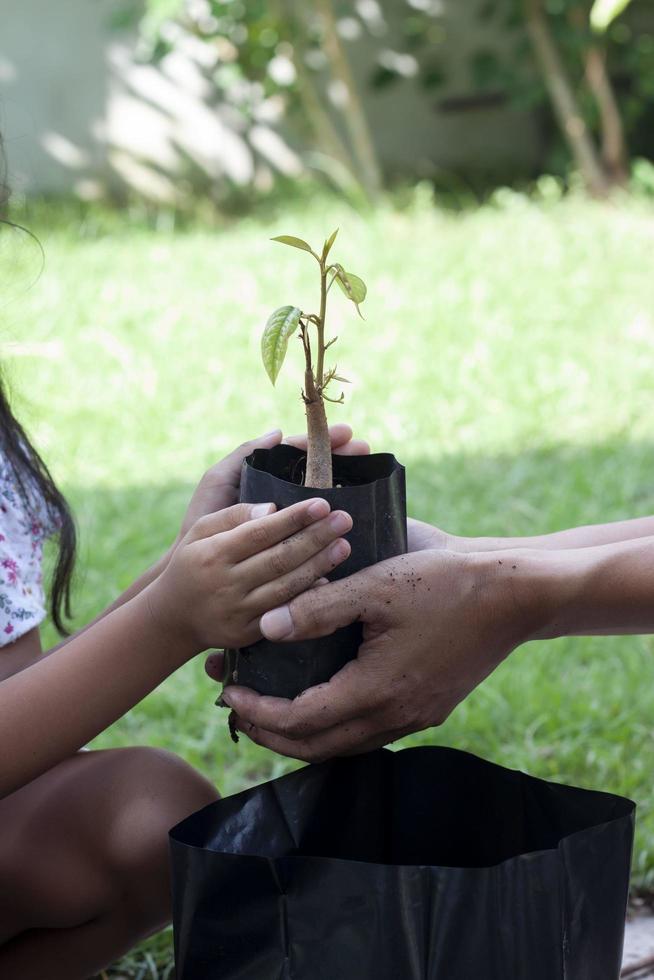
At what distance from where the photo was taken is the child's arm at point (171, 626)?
1269 millimetres

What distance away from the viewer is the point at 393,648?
1.38 m

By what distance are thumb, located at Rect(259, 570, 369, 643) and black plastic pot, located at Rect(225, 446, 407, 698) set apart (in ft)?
0.11

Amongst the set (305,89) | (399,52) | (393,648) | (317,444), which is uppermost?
(399,52)

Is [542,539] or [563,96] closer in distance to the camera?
[542,539]

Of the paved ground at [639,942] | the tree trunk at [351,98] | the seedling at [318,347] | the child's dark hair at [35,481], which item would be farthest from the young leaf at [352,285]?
the tree trunk at [351,98]

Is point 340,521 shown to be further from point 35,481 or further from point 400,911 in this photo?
point 35,481

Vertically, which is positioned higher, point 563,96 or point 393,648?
point 563,96

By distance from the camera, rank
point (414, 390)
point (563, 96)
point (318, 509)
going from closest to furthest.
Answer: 1. point (318, 509)
2. point (414, 390)
3. point (563, 96)

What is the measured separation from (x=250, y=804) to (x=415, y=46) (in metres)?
6.72

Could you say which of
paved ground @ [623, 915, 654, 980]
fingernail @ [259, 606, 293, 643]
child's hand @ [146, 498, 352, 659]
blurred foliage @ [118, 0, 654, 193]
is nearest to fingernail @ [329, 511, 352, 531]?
child's hand @ [146, 498, 352, 659]

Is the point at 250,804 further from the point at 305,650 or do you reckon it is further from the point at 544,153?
the point at 544,153

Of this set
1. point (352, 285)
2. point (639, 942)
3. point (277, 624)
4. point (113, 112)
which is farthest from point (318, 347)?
point (113, 112)

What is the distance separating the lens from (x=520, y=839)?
1430 millimetres

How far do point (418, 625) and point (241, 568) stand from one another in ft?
0.77
